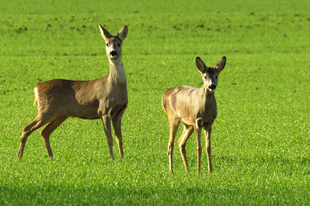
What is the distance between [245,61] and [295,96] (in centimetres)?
842

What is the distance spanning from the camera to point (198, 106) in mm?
9484

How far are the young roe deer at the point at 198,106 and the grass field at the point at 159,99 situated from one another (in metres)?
0.86

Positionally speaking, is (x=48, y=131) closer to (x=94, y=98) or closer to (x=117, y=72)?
(x=94, y=98)

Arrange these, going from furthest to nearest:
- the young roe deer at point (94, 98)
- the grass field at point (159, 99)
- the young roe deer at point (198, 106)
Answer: the young roe deer at point (94, 98) → the young roe deer at point (198, 106) → the grass field at point (159, 99)

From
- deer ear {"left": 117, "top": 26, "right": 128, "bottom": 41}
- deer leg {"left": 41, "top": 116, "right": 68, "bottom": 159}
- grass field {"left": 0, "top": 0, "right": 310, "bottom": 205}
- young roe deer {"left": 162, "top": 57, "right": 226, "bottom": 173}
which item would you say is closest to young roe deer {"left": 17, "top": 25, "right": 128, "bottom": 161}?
A: deer ear {"left": 117, "top": 26, "right": 128, "bottom": 41}

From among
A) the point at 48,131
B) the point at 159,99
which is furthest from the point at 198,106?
the point at 159,99

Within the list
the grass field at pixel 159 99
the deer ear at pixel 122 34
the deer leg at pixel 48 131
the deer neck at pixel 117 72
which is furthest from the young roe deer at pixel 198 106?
the deer leg at pixel 48 131

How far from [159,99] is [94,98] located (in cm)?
1277

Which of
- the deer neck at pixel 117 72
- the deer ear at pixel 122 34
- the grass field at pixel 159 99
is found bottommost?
the grass field at pixel 159 99

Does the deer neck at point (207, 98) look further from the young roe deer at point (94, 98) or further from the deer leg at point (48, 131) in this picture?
the deer leg at point (48, 131)

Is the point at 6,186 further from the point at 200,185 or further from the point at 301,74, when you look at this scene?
the point at 301,74

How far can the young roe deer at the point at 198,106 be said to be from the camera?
927cm

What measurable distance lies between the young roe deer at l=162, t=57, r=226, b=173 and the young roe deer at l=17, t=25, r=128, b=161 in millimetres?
1228

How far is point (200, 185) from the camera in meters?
8.78
